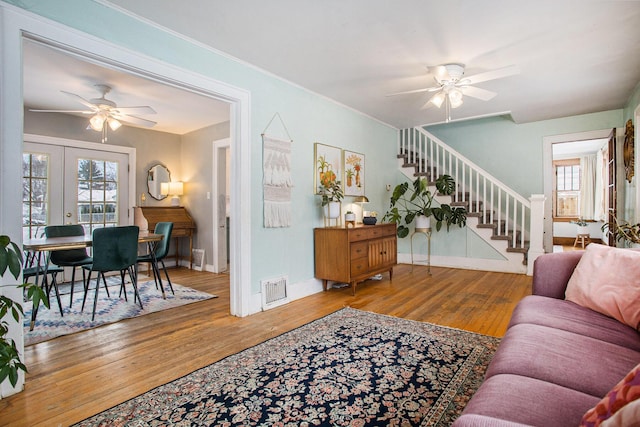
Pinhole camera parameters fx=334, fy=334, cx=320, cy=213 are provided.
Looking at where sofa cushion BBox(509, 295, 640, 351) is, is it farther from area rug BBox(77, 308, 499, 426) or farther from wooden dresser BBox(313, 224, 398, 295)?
wooden dresser BBox(313, 224, 398, 295)

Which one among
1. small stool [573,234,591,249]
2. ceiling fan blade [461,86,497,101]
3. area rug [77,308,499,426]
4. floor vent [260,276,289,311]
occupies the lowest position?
area rug [77,308,499,426]

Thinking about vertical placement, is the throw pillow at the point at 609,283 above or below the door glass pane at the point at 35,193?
below

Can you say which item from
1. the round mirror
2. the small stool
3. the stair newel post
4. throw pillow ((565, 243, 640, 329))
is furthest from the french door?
the small stool

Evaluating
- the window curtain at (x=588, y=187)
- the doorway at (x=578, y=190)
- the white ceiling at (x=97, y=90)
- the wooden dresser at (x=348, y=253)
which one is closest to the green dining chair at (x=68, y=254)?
the white ceiling at (x=97, y=90)

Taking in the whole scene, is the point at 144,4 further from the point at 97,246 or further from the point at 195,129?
the point at 195,129

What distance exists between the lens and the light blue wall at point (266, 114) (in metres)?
2.40

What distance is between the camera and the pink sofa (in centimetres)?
98

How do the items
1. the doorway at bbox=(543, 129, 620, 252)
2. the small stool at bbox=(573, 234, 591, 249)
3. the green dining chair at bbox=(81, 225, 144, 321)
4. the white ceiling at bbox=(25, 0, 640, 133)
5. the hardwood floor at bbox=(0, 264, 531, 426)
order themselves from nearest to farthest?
the hardwood floor at bbox=(0, 264, 531, 426)
the white ceiling at bbox=(25, 0, 640, 133)
the green dining chair at bbox=(81, 225, 144, 321)
the doorway at bbox=(543, 129, 620, 252)
the small stool at bbox=(573, 234, 591, 249)

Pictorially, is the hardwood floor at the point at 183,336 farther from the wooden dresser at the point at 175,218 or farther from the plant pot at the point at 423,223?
the wooden dresser at the point at 175,218

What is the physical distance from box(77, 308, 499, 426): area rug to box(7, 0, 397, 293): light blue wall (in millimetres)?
1275

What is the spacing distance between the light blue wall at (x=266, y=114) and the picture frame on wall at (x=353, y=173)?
152mm

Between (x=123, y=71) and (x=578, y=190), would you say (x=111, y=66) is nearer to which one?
(x=123, y=71)

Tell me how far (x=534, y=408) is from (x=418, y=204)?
5.37m

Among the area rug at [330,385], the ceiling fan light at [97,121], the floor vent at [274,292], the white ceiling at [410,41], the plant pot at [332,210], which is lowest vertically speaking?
the area rug at [330,385]
